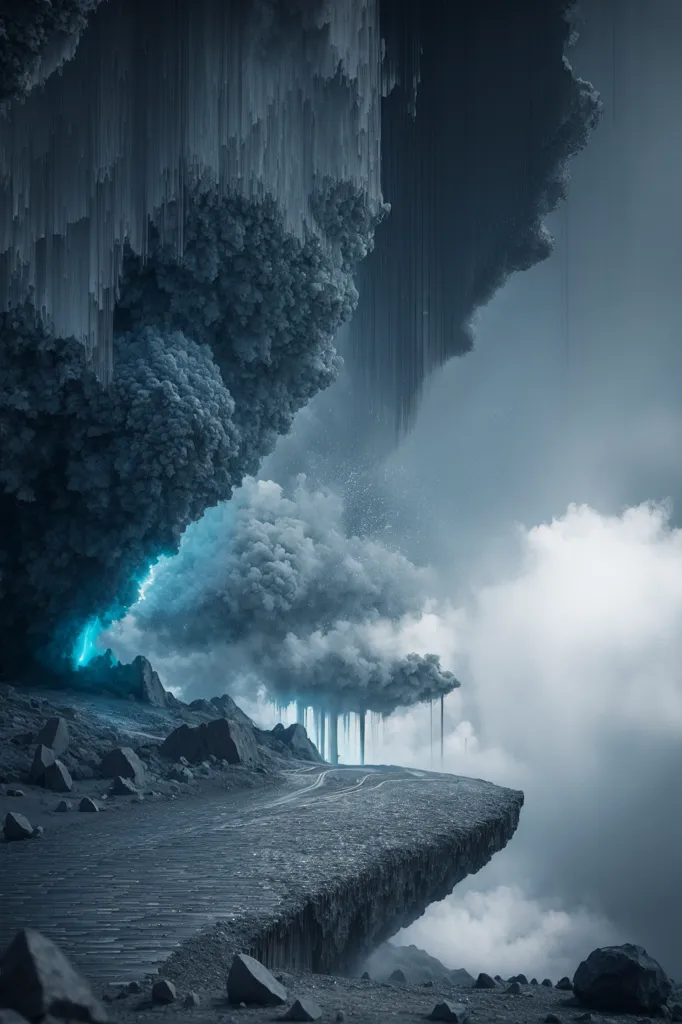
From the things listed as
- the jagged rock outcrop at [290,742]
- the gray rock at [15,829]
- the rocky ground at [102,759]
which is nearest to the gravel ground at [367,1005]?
the gray rock at [15,829]

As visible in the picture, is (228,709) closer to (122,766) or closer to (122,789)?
(122,766)

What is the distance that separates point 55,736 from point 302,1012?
11.7 metres

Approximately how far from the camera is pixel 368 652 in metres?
38.8

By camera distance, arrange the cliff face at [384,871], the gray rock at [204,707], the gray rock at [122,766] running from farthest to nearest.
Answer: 1. the gray rock at [204,707]
2. the gray rock at [122,766]
3. the cliff face at [384,871]

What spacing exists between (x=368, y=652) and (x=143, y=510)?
811 inches

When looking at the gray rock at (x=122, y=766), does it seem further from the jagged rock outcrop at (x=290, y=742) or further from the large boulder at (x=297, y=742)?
the large boulder at (x=297, y=742)

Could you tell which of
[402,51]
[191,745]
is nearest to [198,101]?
[402,51]

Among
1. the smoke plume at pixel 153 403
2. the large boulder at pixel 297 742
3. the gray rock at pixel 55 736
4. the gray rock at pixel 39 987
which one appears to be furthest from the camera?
the large boulder at pixel 297 742

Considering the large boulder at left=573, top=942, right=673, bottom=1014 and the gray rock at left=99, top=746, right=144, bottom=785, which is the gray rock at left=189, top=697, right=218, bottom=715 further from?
the large boulder at left=573, top=942, right=673, bottom=1014

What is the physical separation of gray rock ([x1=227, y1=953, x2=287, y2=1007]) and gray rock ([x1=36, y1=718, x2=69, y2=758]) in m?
10.7

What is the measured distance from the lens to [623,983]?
8.41 meters

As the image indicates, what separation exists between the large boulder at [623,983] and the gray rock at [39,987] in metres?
5.38

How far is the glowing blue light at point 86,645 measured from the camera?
2320 centimetres

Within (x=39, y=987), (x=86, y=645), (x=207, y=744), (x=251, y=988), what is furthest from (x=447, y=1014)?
(x=86, y=645)
